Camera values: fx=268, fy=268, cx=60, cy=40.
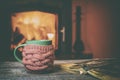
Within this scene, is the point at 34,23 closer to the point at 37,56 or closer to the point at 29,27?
the point at 29,27

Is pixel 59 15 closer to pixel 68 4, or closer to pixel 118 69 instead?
pixel 68 4

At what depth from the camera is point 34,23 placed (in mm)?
3312

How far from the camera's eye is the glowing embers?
130 inches

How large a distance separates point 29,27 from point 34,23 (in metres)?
0.08

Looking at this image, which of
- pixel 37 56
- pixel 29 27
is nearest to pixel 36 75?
pixel 37 56

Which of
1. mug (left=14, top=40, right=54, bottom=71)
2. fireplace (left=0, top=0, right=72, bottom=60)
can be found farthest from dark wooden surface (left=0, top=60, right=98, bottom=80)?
fireplace (left=0, top=0, right=72, bottom=60)

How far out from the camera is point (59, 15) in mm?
3336

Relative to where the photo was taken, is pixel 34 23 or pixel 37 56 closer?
pixel 37 56

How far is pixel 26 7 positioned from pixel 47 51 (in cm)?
230

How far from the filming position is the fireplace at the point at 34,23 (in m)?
3.27

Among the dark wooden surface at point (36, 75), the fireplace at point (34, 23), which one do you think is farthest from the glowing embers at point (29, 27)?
the dark wooden surface at point (36, 75)

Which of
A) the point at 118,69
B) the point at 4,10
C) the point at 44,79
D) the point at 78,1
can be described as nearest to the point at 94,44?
the point at 78,1

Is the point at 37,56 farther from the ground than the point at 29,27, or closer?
closer

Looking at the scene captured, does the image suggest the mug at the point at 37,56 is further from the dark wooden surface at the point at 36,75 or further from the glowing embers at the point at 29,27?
the glowing embers at the point at 29,27
